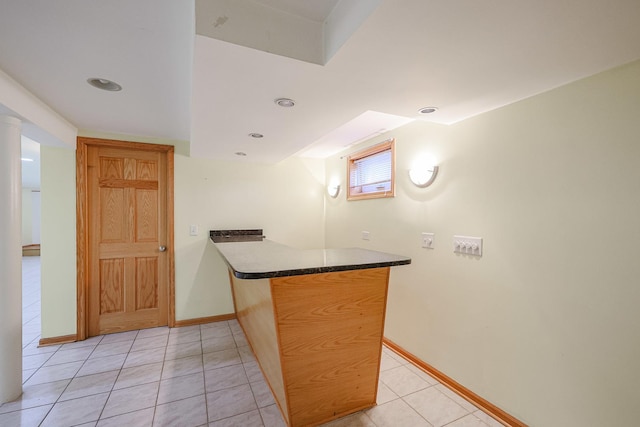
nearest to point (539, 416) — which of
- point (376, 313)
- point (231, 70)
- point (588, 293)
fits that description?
point (588, 293)

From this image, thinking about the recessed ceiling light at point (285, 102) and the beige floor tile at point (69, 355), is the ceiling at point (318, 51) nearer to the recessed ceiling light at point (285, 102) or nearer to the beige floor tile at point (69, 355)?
the recessed ceiling light at point (285, 102)

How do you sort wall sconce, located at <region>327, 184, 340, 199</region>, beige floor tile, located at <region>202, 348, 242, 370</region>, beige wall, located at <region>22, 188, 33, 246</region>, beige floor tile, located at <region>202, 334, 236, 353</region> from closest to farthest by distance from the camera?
beige floor tile, located at <region>202, 348, 242, 370</region>, beige floor tile, located at <region>202, 334, 236, 353</region>, wall sconce, located at <region>327, 184, 340, 199</region>, beige wall, located at <region>22, 188, 33, 246</region>

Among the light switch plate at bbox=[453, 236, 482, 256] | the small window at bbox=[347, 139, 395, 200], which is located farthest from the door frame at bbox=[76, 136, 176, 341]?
the light switch plate at bbox=[453, 236, 482, 256]

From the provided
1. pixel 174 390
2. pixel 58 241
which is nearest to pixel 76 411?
pixel 174 390

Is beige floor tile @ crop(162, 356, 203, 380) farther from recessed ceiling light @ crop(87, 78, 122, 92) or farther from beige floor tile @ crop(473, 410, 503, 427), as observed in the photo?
recessed ceiling light @ crop(87, 78, 122, 92)

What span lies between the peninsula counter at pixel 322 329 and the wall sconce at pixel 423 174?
2.91 feet

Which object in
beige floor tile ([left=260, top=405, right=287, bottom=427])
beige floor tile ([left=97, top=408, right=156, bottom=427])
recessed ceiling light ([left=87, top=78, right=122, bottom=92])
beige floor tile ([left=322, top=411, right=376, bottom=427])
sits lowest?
beige floor tile ([left=97, top=408, right=156, bottom=427])

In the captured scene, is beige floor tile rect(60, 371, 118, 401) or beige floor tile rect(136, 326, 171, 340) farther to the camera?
beige floor tile rect(136, 326, 171, 340)

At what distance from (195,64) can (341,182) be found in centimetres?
256

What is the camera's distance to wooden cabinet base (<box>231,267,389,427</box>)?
157cm

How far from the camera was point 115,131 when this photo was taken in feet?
9.69

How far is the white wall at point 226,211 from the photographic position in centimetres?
329

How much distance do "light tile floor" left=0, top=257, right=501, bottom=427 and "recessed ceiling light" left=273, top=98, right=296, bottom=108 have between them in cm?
200

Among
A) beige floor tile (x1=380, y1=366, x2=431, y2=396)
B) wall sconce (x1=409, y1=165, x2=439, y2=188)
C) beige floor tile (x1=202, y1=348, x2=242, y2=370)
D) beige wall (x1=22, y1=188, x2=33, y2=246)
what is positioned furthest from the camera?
beige wall (x1=22, y1=188, x2=33, y2=246)
